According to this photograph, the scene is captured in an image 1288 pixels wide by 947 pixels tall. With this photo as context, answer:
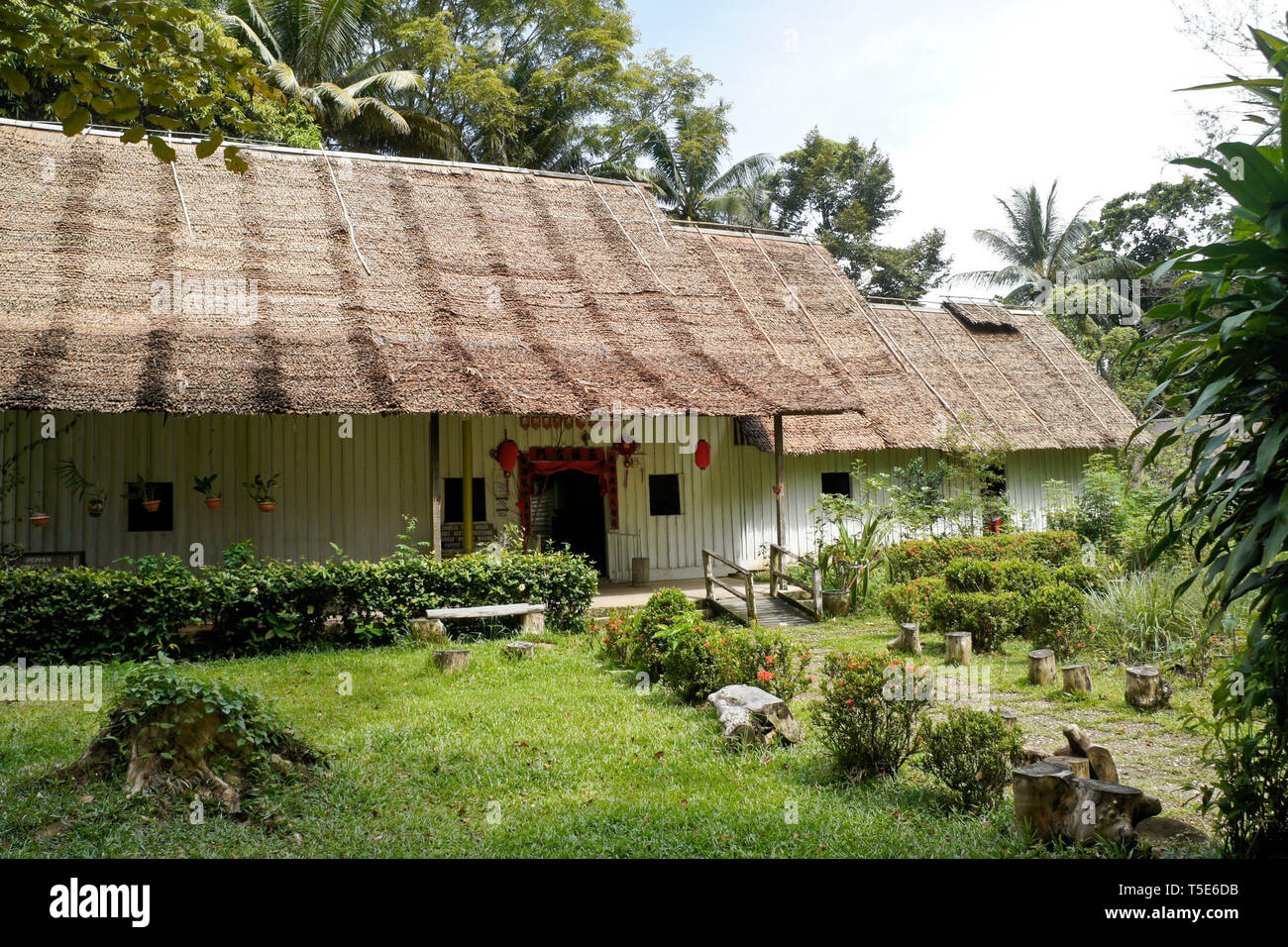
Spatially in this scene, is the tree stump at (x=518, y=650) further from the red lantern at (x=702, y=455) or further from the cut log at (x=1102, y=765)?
the red lantern at (x=702, y=455)

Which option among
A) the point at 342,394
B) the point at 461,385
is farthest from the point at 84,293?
the point at 461,385

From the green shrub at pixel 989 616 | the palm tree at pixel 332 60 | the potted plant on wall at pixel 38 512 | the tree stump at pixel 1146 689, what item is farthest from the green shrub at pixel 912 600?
the palm tree at pixel 332 60

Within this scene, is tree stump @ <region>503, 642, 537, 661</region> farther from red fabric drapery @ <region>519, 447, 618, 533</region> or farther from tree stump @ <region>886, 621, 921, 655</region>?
red fabric drapery @ <region>519, 447, 618, 533</region>

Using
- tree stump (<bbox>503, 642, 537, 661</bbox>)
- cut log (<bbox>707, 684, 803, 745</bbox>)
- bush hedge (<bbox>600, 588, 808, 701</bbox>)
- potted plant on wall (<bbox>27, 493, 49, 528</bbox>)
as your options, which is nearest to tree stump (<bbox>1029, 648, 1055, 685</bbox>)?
bush hedge (<bbox>600, 588, 808, 701</bbox>)

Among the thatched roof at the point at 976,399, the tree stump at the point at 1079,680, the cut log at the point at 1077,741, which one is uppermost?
the thatched roof at the point at 976,399

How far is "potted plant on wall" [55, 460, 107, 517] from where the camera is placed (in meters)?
11.9

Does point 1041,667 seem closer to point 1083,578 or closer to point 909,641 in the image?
point 909,641

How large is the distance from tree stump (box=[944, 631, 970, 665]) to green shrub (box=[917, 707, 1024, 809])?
13.1 ft

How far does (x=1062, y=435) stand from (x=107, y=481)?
1825 centimetres

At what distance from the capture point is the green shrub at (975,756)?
5.02 meters

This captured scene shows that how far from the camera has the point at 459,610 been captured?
10469mm

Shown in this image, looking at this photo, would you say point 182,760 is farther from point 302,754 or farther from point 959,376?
point 959,376

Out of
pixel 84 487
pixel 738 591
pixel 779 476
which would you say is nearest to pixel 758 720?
pixel 738 591

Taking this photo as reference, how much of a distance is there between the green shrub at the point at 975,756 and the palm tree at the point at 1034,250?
30.6 meters
